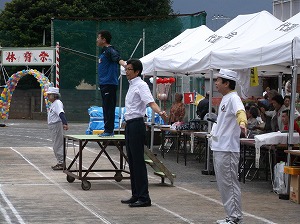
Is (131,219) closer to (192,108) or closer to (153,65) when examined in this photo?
(153,65)

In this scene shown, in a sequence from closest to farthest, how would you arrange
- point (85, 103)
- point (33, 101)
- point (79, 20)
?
1. point (79, 20)
2. point (85, 103)
3. point (33, 101)

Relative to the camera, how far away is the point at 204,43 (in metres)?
20.3

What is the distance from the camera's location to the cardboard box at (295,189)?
1368 centimetres

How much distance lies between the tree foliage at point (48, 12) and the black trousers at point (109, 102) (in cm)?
3907

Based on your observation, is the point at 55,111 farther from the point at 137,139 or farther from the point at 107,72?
the point at 137,139

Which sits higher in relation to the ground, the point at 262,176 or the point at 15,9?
the point at 15,9

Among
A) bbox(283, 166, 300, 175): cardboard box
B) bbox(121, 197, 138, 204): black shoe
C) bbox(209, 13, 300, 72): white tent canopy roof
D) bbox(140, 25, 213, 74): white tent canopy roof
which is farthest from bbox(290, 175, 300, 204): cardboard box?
bbox(140, 25, 213, 74): white tent canopy roof

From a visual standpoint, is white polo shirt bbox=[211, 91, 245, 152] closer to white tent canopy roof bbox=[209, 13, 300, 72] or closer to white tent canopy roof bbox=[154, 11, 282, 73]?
white tent canopy roof bbox=[209, 13, 300, 72]

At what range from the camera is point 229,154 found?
35.7 feet

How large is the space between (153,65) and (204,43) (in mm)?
2018

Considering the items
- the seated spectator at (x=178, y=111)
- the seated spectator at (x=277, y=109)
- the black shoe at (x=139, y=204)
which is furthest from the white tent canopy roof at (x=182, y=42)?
the black shoe at (x=139, y=204)

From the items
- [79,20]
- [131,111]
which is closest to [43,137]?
[79,20]

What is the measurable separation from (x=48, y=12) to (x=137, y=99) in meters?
43.4

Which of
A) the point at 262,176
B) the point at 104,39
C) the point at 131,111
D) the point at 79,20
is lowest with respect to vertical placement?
the point at 262,176
